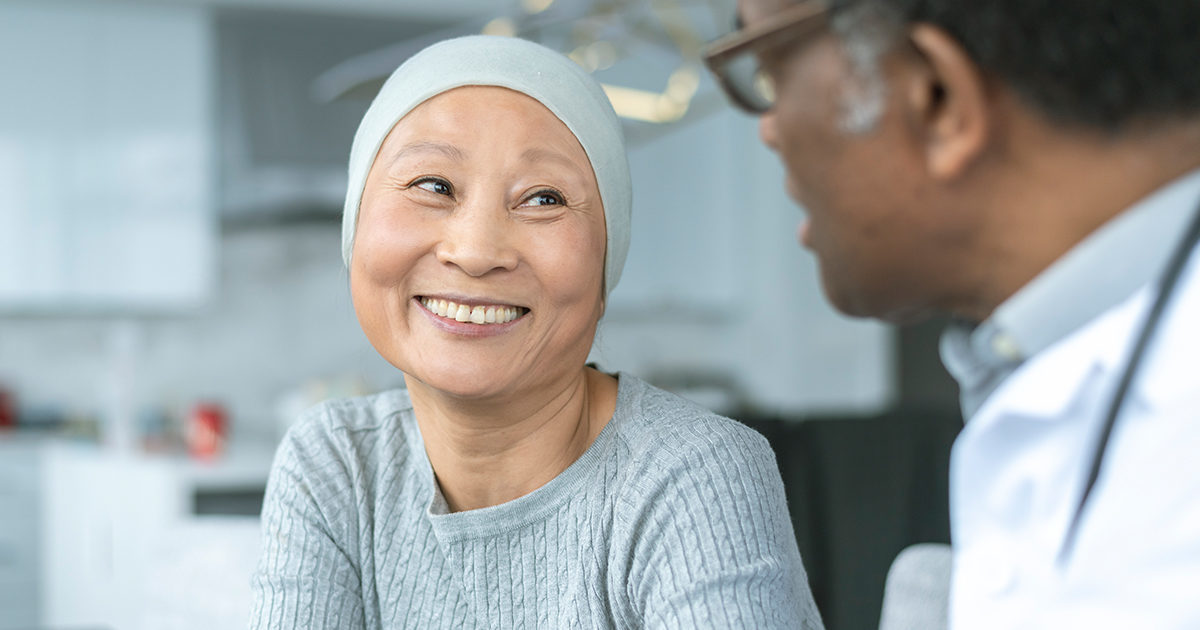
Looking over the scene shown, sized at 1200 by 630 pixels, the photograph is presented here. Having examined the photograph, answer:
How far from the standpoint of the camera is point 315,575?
45.8 inches

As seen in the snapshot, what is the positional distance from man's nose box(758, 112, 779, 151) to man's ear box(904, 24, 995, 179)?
114 millimetres

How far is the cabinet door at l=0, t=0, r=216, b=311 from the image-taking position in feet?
16.3

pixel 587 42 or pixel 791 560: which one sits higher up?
pixel 587 42

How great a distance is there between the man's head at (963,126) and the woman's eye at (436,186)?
0.38 meters

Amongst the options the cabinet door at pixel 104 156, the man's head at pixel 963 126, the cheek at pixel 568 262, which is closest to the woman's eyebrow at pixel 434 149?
the cheek at pixel 568 262

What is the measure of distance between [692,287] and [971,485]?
533 centimetres

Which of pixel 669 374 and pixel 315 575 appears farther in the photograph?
pixel 669 374

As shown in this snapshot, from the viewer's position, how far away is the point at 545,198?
1090 millimetres

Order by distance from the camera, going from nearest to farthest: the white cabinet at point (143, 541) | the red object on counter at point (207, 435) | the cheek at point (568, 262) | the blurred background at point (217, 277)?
the cheek at point (568, 262), the white cabinet at point (143, 541), the red object on counter at point (207, 435), the blurred background at point (217, 277)

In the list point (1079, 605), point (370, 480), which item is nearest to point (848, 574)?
point (370, 480)

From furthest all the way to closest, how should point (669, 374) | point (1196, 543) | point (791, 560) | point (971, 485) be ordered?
point (669, 374) < point (791, 560) < point (971, 485) < point (1196, 543)

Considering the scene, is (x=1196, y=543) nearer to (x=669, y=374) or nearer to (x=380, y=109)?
(x=380, y=109)

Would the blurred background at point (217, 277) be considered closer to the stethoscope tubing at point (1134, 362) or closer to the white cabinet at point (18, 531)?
Result: the white cabinet at point (18, 531)

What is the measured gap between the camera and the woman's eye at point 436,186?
3.56 feet
